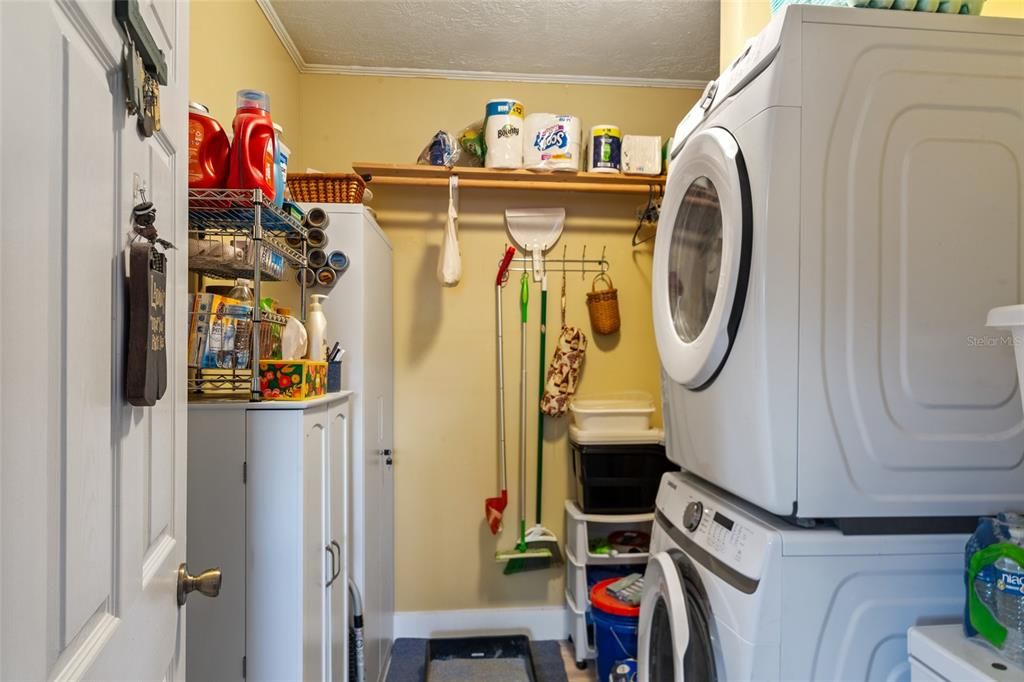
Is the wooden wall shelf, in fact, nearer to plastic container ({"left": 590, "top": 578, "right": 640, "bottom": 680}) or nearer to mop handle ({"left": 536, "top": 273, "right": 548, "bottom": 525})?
mop handle ({"left": 536, "top": 273, "right": 548, "bottom": 525})

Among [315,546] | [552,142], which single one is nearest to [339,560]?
[315,546]

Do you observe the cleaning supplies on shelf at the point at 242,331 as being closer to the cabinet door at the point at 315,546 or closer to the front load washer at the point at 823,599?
the cabinet door at the point at 315,546

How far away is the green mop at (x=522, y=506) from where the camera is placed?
2377 mm

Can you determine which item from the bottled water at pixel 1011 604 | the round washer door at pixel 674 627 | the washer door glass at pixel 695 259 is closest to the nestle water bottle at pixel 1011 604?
the bottled water at pixel 1011 604

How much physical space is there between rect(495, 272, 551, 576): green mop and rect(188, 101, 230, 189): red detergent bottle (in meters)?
1.45

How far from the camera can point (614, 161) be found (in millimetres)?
2289

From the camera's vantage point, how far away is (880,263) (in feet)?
3.22

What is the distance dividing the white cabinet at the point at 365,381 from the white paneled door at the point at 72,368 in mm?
1052

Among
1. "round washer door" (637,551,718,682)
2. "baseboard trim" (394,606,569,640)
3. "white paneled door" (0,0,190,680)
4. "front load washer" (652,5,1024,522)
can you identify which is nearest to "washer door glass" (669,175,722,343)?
"front load washer" (652,5,1024,522)

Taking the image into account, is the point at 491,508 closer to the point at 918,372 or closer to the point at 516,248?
the point at 516,248

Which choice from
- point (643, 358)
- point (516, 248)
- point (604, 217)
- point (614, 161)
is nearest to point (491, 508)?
point (643, 358)

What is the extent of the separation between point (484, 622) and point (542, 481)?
69 centimetres

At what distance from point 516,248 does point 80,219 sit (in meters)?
2.10

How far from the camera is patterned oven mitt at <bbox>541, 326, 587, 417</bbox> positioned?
7.89 ft
